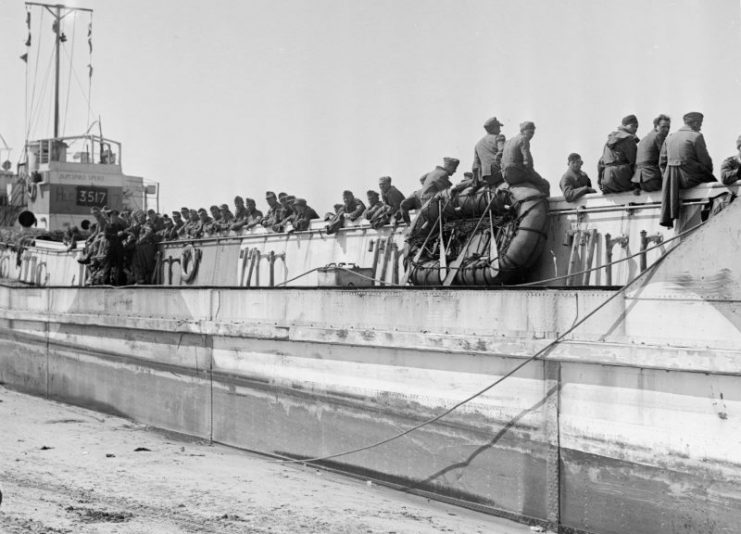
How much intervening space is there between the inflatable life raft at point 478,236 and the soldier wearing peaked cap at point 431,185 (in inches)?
28.9

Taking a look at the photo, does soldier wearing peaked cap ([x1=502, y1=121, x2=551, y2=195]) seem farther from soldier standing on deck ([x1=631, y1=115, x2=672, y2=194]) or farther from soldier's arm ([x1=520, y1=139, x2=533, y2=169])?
soldier standing on deck ([x1=631, y1=115, x2=672, y2=194])

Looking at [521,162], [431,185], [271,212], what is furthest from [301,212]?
[521,162]

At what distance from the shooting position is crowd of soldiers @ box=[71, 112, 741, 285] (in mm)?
9914

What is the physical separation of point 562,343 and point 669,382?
121 centimetres

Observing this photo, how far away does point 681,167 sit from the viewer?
9875 millimetres

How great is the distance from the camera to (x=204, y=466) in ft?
38.8

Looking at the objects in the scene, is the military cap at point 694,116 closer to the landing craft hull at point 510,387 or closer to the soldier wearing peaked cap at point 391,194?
the landing craft hull at point 510,387

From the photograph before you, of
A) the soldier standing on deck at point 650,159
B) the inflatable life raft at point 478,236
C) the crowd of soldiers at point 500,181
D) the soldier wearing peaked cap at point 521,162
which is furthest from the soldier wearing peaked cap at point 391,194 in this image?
the soldier standing on deck at point 650,159

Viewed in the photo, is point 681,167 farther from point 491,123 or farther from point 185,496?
point 185,496

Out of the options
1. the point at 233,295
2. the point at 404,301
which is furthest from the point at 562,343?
the point at 233,295

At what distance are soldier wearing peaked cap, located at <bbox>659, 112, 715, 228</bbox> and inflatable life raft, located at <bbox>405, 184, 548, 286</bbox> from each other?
5.81 ft

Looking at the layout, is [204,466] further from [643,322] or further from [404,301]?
[643,322]

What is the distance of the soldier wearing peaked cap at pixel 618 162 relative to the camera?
10.9 m

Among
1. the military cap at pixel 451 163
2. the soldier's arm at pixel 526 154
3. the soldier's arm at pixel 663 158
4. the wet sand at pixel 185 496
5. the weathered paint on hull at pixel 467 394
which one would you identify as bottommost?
the wet sand at pixel 185 496
